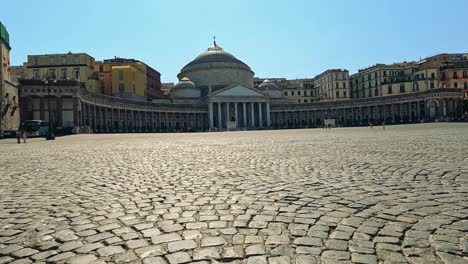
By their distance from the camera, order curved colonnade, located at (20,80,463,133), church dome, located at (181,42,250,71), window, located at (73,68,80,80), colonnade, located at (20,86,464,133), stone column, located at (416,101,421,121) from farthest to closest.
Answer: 1. church dome, located at (181,42,250,71)
2. stone column, located at (416,101,421,121)
3. window, located at (73,68,80,80)
4. colonnade, located at (20,86,464,133)
5. curved colonnade, located at (20,80,463,133)

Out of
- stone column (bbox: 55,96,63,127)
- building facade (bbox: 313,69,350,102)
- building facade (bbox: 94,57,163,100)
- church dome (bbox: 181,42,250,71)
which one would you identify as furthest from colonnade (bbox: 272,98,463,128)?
stone column (bbox: 55,96,63,127)

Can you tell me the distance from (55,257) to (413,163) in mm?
8729

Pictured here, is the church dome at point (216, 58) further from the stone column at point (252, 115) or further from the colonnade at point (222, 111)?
the stone column at point (252, 115)

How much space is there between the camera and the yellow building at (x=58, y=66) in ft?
224

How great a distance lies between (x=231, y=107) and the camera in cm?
9438

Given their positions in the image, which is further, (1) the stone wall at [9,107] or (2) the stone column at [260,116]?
(2) the stone column at [260,116]

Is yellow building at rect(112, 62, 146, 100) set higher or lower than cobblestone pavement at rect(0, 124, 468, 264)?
higher

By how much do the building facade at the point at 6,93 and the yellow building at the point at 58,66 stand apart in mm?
18700

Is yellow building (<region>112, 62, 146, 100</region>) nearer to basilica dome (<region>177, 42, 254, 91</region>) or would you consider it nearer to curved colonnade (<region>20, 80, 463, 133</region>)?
curved colonnade (<region>20, 80, 463, 133</region>)

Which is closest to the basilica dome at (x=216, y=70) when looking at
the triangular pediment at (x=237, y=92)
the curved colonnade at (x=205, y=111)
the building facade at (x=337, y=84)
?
the triangular pediment at (x=237, y=92)

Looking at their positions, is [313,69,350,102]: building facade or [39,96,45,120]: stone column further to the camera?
[313,69,350,102]: building facade

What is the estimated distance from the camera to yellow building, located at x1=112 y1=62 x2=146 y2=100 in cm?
7294

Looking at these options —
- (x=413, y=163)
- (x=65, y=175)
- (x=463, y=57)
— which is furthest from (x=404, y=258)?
(x=463, y=57)

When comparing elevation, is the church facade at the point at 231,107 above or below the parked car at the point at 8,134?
above
